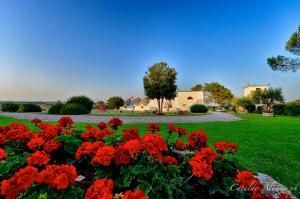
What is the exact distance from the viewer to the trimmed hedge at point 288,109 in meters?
29.7

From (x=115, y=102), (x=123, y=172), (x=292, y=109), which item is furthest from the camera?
(x=115, y=102)

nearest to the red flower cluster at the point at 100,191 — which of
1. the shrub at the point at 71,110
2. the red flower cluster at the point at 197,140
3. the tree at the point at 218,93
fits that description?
the red flower cluster at the point at 197,140

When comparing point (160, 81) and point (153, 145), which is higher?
point (160, 81)

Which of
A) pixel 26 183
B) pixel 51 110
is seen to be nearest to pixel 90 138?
pixel 26 183

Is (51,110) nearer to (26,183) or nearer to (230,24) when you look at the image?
(230,24)

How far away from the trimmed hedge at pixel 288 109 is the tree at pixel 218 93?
85.5ft

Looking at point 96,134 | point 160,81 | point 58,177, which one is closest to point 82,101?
point 160,81

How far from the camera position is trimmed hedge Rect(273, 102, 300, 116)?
97.5ft

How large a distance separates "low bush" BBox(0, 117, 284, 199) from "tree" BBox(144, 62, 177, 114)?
24.5 meters

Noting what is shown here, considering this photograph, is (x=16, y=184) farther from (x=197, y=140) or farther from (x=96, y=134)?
(x=197, y=140)

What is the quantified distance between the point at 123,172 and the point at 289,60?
11.8m

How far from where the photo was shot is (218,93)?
2340 inches

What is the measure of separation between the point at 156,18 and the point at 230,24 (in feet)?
14.8

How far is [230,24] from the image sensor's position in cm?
1368
